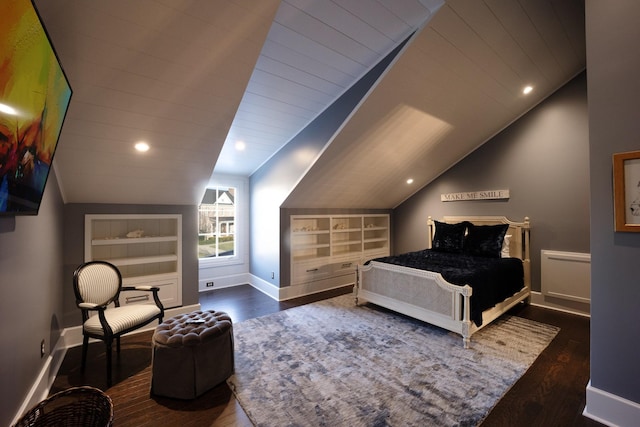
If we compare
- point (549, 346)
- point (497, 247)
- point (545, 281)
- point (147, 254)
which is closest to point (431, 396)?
point (549, 346)

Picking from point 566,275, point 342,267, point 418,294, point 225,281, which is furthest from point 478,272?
point 225,281

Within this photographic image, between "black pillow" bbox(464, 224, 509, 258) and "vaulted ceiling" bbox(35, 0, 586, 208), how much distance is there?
54.6 inches

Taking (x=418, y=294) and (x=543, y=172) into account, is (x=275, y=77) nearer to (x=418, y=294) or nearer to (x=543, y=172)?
(x=418, y=294)

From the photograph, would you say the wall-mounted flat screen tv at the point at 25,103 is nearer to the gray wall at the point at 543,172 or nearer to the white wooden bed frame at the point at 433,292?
the white wooden bed frame at the point at 433,292

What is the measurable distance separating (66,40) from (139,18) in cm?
42

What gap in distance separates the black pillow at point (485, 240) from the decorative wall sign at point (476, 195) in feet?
1.72

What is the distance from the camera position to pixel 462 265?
326cm

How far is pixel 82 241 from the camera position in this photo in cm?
280

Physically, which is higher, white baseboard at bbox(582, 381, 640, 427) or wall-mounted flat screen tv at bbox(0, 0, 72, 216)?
wall-mounted flat screen tv at bbox(0, 0, 72, 216)

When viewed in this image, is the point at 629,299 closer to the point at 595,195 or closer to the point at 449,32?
the point at 595,195

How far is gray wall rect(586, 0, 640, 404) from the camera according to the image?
5.03ft

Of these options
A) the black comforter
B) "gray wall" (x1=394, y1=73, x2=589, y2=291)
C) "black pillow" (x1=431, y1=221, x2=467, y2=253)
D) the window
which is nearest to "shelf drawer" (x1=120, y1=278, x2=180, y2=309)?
the window

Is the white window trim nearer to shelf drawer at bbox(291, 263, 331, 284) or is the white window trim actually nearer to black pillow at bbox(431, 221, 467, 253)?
shelf drawer at bbox(291, 263, 331, 284)

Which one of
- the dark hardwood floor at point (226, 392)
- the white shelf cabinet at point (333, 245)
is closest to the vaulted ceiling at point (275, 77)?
the white shelf cabinet at point (333, 245)
